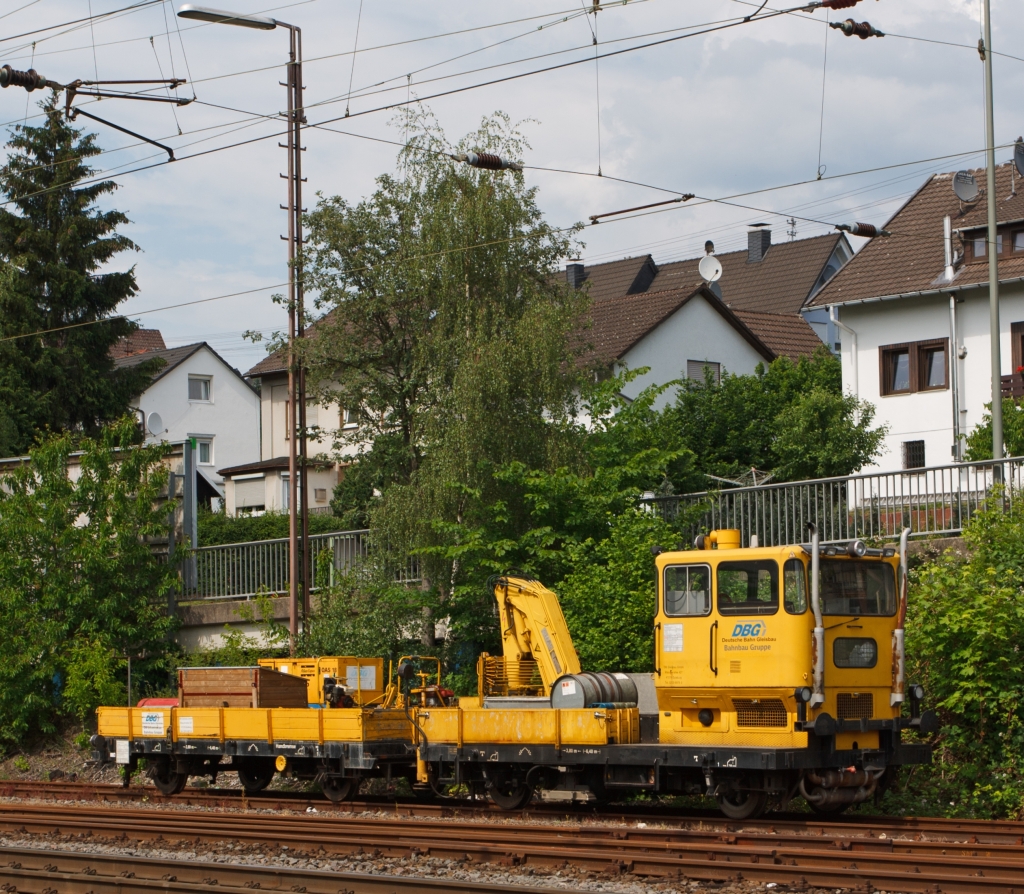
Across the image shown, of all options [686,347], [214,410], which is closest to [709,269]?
[686,347]

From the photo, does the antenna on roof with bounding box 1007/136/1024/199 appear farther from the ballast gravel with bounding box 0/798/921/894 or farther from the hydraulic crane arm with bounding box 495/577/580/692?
the ballast gravel with bounding box 0/798/921/894

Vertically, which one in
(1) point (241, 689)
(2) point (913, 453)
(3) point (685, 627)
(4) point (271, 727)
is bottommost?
(4) point (271, 727)

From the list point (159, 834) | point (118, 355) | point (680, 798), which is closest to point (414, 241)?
point (680, 798)

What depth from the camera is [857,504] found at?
19.9 meters

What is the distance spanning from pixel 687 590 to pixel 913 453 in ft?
74.7

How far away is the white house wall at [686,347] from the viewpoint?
4038 cm

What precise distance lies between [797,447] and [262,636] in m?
12.8

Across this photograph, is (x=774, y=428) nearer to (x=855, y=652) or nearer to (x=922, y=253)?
(x=922, y=253)

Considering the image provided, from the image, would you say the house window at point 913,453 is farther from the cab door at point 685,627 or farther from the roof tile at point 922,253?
the cab door at point 685,627

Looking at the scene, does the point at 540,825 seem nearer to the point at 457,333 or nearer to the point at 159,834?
the point at 159,834

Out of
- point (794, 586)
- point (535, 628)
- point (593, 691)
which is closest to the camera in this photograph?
point (794, 586)

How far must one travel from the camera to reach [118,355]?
2628 inches

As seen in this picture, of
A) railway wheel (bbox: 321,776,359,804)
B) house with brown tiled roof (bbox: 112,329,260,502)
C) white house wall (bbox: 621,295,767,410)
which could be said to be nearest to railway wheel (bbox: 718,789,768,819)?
railway wheel (bbox: 321,776,359,804)

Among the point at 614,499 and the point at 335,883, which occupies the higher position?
the point at 614,499
